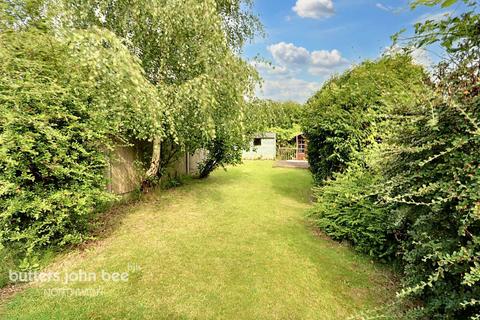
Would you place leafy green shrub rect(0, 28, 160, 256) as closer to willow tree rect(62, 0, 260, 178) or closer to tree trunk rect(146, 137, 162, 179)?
willow tree rect(62, 0, 260, 178)

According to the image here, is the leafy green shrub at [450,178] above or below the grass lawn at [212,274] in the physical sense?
above

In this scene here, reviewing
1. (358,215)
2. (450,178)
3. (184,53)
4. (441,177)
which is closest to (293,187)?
(358,215)

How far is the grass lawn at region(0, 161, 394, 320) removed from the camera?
2.51 meters

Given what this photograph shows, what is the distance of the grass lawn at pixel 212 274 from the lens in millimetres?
2512

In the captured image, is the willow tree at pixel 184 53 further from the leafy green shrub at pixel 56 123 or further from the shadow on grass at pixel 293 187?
the shadow on grass at pixel 293 187

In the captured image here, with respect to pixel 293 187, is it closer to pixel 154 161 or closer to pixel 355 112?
pixel 355 112

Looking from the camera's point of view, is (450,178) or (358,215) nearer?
(450,178)

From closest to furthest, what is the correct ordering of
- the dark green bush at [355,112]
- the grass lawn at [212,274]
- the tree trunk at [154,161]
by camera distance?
1. the grass lawn at [212,274]
2. the dark green bush at [355,112]
3. the tree trunk at [154,161]

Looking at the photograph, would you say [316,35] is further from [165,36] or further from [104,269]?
[104,269]

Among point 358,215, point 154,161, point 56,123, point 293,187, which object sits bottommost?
point 293,187


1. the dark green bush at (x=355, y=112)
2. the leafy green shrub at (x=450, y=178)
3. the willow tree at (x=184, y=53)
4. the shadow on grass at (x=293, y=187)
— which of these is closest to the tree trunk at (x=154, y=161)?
the willow tree at (x=184, y=53)

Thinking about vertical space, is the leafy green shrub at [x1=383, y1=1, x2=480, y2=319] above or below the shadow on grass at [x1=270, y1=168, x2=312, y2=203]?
above

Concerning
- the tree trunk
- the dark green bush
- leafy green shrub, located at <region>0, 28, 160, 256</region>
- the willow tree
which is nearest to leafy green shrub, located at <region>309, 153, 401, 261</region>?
the dark green bush

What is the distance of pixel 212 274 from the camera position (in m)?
3.16
